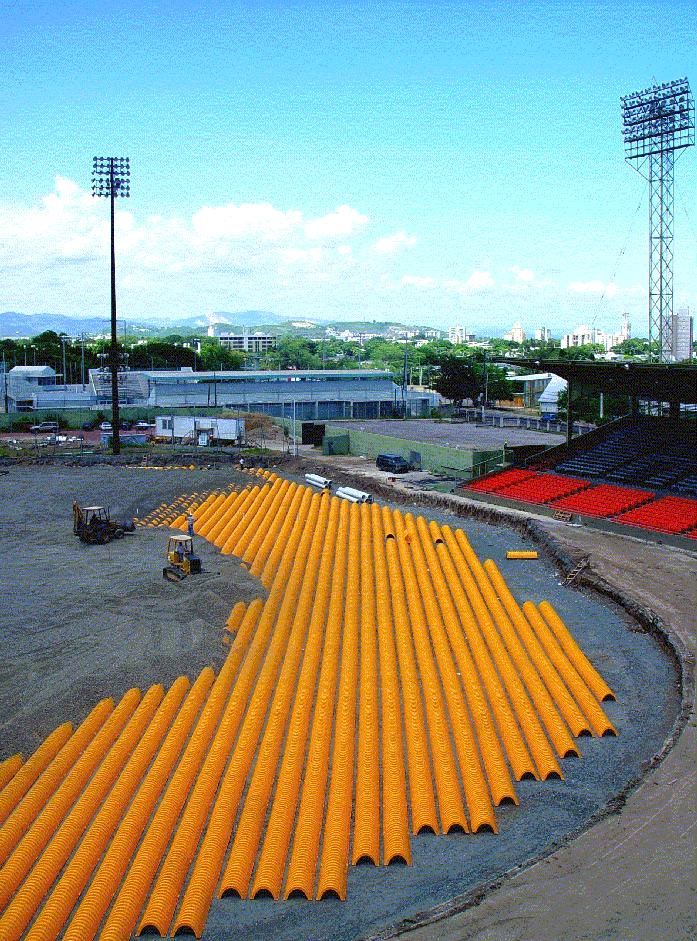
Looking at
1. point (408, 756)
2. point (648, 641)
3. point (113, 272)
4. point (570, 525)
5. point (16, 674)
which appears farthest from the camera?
point (113, 272)

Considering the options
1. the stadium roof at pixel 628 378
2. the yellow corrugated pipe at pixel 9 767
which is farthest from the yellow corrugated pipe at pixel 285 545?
the yellow corrugated pipe at pixel 9 767

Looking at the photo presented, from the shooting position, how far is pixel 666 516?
139 ft

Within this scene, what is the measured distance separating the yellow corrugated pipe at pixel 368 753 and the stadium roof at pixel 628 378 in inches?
918

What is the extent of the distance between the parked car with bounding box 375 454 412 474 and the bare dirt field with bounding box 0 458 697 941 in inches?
630

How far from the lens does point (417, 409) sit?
103m

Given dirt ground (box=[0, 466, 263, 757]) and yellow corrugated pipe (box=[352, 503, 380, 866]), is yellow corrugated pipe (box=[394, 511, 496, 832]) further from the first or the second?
dirt ground (box=[0, 466, 263, 757])

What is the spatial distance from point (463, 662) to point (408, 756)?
6313mm

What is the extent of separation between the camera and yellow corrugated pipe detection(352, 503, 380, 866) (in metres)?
15.7

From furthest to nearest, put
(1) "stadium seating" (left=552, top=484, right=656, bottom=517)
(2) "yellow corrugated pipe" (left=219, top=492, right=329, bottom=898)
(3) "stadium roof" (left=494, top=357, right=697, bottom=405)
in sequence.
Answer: (3) "stadium roof" (left=494, top=357, right=697, bottom=405) → (1) "stadium seating" (left=552, top=484, right=656, bottom=517) → (2) "yellow corrugated pipe" (left=219, top=492, right=329, bottom=898)

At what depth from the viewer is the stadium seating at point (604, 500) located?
45219mm

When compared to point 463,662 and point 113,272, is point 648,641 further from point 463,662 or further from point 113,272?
point 113,272

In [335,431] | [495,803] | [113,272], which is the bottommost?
[495,803]

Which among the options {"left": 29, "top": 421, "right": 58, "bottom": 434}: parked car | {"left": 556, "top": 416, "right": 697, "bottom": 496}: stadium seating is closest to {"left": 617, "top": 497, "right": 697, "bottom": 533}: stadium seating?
{"left": 556, "top": 416, "right": 697, "bottom": 496}: stadium seating

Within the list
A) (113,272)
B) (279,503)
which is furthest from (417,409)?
(279,503)
